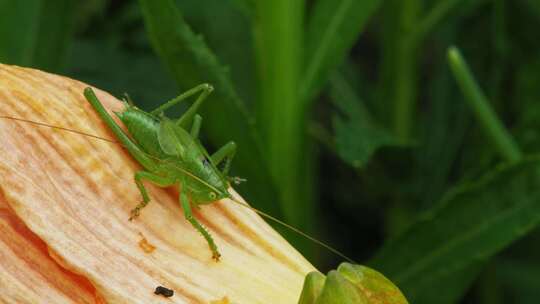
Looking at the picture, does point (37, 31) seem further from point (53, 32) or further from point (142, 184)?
point (142, 184)

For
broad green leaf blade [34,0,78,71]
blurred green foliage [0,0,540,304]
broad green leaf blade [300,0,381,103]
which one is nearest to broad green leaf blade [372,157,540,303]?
blurred green foliage [0,0,540,304]

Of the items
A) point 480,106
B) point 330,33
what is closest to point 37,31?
point 330,33

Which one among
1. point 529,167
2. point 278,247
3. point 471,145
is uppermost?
point 278,247

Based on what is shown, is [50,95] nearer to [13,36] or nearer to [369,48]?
[13,36]

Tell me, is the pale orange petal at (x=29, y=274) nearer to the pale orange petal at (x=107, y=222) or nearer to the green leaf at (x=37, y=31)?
the pale orange petal at (x=107, y=222)

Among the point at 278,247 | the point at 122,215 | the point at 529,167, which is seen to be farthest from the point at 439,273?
the point at 122,215

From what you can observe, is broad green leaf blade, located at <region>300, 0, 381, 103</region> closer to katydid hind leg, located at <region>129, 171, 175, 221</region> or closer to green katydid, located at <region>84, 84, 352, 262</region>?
green katydid, located at <region>84, 84, 352, 262</region>
